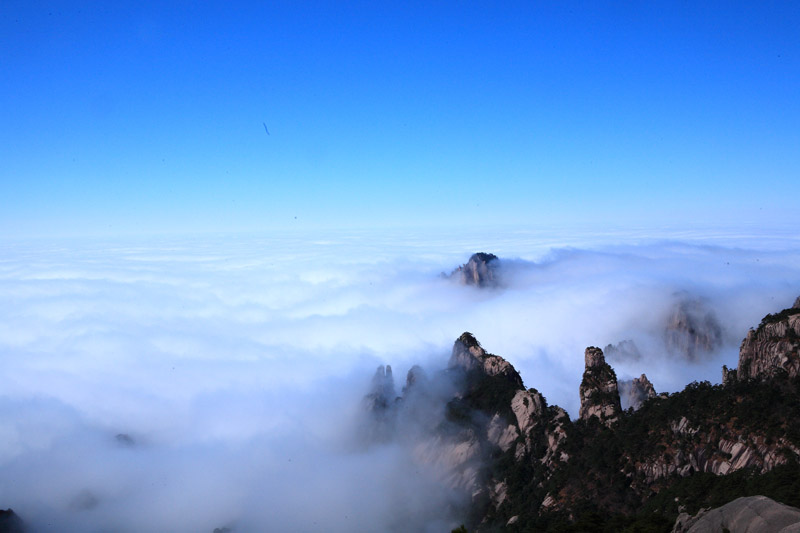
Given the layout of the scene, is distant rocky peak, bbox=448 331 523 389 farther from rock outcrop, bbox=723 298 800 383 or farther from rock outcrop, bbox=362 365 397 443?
rock outcrop, bbox=723 298 800 383

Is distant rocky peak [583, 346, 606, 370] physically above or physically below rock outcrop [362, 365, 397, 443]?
above

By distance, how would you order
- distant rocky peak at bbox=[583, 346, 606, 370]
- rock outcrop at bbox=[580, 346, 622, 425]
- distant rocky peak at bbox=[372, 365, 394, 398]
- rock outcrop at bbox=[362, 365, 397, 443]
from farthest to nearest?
1. distant rocky peak at bbox=[372, 365, 394, 398]
2. rock outcrop at bbox=[362, 365, 397, 443]
3. distant rocky peak at bbox=[583, 346, 606, 370]
4. rock outcrop at bbox=[580, 346, 622, 425]

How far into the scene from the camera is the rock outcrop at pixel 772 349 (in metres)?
50.5

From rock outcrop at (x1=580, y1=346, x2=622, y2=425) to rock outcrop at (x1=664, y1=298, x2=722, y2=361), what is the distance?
118 meters

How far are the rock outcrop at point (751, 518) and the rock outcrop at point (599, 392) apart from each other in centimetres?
3422

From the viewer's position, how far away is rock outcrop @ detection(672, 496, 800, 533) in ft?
84.5

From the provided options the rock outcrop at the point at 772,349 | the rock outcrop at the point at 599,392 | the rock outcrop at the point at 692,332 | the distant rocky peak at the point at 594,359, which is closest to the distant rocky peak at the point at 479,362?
the rock outcrop at the point at 599,392

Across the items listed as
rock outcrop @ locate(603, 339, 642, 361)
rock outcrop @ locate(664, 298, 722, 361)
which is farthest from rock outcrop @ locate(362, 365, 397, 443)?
rock outcrop @ locate(664, 298, 722, 361)

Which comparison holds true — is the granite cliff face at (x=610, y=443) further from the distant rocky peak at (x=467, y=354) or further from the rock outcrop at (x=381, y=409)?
the rock outcrop at (x=381, y=409)

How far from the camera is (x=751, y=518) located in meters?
27.7

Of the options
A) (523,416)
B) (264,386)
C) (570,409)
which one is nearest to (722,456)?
(523,416)

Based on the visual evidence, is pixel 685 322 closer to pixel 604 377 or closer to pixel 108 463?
pixel 604 377

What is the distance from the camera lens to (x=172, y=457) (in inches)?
4683

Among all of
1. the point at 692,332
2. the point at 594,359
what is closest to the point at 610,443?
the point at 594,359
